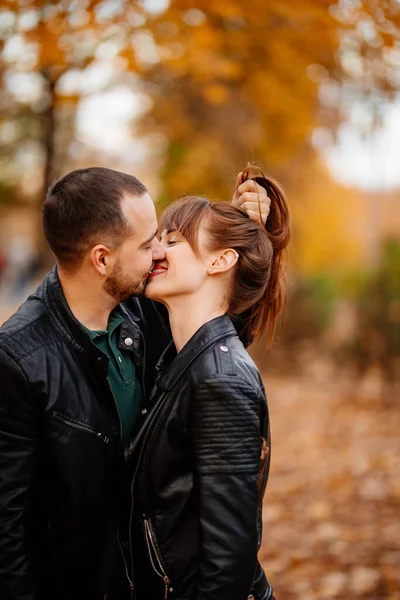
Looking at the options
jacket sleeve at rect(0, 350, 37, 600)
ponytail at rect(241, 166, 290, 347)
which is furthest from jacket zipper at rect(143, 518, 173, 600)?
ponytail at rect(241, 166, 290, 347)

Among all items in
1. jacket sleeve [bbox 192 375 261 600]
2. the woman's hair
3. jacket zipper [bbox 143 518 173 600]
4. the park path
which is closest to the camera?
jacket sleeve [bbox 192 375 261 600]

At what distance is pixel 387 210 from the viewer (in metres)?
45.3

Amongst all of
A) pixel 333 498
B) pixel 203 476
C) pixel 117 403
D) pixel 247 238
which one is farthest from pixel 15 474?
pixel 333 498

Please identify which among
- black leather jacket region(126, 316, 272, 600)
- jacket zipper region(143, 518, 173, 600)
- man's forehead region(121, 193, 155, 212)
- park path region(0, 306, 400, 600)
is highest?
man's forehead region(121, 193, 155, 212)

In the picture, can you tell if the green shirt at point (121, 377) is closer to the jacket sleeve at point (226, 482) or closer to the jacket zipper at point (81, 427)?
the jacket zipper at point (81, 427)

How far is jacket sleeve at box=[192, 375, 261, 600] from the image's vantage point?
184cm

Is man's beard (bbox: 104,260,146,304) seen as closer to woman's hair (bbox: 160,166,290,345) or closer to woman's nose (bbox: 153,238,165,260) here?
woman's nose (bbox: 153,238,165,260)

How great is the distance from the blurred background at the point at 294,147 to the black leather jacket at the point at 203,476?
1.20m

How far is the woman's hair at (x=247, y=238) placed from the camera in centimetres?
226

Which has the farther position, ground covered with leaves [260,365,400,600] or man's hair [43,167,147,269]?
ground covered with leaves [260,365,400,600]

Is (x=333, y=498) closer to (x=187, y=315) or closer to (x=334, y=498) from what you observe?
(x=334, y=498)

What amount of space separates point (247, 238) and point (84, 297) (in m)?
0.59

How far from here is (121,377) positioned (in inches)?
88.8

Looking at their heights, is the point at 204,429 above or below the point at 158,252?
below
